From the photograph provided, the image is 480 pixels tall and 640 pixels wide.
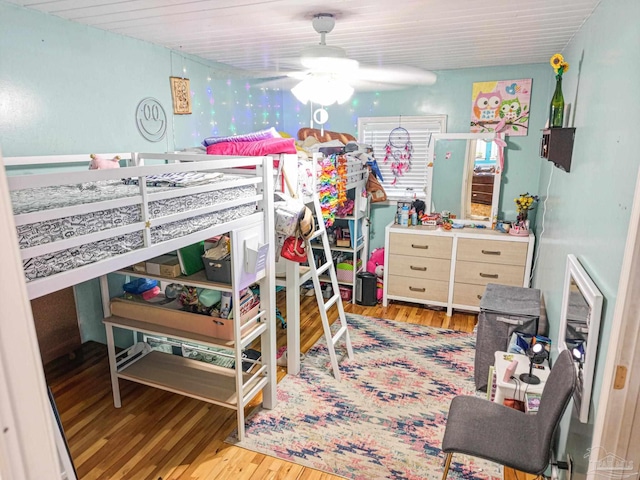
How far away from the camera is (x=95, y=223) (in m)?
1.51

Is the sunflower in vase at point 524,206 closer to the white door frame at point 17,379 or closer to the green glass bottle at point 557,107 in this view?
the green glass bottle at point 557,107

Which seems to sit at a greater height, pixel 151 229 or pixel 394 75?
pixel 394 75

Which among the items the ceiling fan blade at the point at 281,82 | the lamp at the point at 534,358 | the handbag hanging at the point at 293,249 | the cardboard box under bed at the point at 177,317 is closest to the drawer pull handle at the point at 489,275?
the lamp at the point at 534,358

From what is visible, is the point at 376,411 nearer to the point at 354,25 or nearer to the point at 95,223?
the point at 95,223

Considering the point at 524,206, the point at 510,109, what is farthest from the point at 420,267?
the point at 510,109

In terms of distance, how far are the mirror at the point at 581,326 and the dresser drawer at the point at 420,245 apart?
6.93ft

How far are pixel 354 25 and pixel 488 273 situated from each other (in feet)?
8.63

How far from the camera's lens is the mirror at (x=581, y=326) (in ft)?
5.06

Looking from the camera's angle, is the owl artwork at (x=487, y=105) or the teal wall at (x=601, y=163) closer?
the teal wall at (x=601, y=163)

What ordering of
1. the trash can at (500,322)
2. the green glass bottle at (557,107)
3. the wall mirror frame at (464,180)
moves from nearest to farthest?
the green glass bottle at (557,107) < the trash can at (500,322) < the wall mirror frame at (464,180)

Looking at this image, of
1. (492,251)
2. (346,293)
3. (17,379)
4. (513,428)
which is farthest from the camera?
(346,293)

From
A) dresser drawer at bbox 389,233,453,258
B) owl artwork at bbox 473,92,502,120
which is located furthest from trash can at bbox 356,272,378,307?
owl artwork at bbox 473,92,502,120

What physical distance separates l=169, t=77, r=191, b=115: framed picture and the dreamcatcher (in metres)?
2.20

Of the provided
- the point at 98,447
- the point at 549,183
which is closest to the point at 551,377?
the point at 549,183
